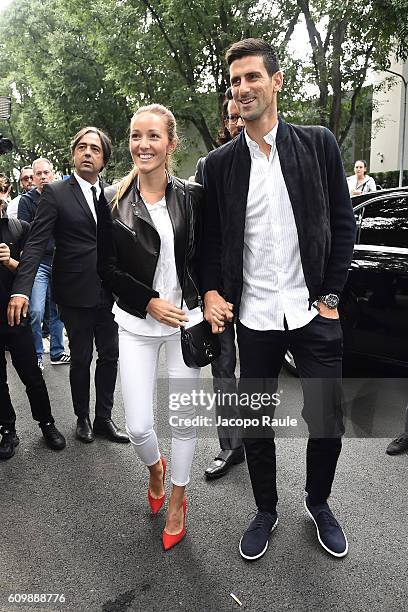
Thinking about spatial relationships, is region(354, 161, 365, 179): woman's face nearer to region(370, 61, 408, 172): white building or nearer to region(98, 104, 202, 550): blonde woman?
region(98, 104, 202, 550): blonde woman

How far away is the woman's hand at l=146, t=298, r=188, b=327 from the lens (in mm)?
2422

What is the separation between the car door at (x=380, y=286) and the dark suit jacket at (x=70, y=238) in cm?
197

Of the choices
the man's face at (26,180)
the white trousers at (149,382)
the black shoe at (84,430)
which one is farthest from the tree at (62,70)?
the white trousers at (149,382)

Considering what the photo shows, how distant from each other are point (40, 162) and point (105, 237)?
3.22m

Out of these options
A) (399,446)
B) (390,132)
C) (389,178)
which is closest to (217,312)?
(399,446)

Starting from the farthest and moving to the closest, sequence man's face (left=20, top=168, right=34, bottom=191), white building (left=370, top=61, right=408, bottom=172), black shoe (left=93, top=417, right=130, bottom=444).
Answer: white building (left=370, top=61, right=408, bottom=172), man's face (left=20, top=168, right=34, bottom=191), black shoe (left=93, top=417, right=130, bottom=444)

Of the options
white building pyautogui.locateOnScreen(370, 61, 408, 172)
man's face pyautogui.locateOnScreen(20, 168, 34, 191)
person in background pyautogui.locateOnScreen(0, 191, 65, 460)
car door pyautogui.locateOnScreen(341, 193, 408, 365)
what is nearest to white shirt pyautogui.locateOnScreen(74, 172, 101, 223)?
person in background pyautogui.locateOnScreen(0, 191, 65, 460)

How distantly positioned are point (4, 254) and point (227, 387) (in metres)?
1.57

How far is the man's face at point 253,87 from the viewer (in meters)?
2.24

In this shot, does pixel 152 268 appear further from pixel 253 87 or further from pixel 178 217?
pixel 253 87

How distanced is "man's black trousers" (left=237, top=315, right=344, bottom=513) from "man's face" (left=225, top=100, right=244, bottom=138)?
51.9 inches

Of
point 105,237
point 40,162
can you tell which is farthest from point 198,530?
point 40,162

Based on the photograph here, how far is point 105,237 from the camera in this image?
8.41 feet

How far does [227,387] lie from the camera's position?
3350 millimetres
